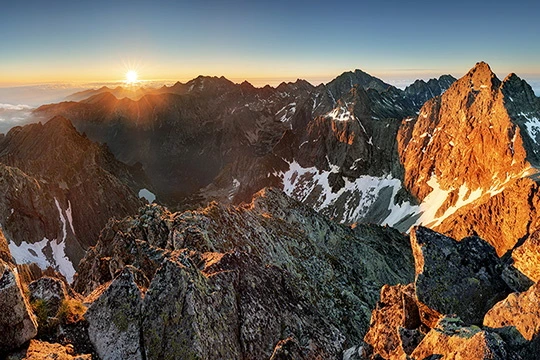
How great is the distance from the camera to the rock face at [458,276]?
16.6m

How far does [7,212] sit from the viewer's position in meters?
142

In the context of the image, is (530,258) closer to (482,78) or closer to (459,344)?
(459,344)

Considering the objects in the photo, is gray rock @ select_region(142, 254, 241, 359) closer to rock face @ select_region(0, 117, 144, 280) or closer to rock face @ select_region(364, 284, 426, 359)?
rock face @ select_region(364, 284, 426, 359)

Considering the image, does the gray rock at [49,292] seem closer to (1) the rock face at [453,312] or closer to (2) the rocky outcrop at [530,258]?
(1) the rock face at [453,312]

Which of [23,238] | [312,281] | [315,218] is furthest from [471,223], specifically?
[23,238]

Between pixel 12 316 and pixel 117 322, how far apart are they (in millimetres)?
3820

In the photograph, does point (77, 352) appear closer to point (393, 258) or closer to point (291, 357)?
point (291, 357)

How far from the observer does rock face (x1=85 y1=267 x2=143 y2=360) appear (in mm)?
14328

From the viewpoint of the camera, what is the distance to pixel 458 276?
1764 cm

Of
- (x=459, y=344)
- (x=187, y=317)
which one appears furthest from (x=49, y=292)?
(x=459, y=344)

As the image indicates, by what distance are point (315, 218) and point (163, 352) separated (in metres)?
56.7

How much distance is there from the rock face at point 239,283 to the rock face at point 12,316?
113 inches

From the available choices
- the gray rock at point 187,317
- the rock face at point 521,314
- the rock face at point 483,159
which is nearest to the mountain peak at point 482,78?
the rock face at point 483,159

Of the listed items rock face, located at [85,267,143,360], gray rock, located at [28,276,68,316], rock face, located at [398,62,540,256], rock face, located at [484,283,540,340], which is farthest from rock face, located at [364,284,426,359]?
rock face, located at [398,62,540,256]
